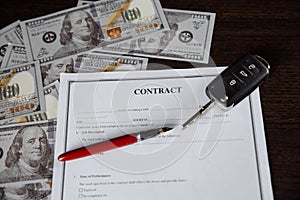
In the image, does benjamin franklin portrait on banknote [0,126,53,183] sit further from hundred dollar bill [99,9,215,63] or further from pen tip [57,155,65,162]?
hundred dollar bill [99,9,215,63]

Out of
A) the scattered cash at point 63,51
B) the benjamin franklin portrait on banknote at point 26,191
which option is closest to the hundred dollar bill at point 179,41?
the scattered cash at point 63,51

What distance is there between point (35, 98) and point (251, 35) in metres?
0.37

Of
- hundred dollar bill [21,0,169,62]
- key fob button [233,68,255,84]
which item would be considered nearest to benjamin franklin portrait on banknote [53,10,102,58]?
hundred dollar bill [21,0,169,62]

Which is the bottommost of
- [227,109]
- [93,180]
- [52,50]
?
[93,180]

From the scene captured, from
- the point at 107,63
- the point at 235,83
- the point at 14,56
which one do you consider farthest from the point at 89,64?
the point at 235,83

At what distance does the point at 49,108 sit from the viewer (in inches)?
22.2

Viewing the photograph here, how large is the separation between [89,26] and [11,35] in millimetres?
137

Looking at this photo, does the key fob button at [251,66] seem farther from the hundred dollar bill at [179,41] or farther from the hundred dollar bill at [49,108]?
the hundred dollar bill at [49,108]

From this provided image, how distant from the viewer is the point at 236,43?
60cm

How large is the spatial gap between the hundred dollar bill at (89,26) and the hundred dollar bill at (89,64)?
15mm

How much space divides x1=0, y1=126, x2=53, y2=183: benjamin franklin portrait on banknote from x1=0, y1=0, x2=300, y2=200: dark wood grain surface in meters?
0.22

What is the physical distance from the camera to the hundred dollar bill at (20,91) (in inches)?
22.4

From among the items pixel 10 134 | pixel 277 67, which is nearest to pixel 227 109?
pixel 277 67

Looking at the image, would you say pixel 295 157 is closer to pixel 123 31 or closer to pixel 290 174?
pixel 290 174
